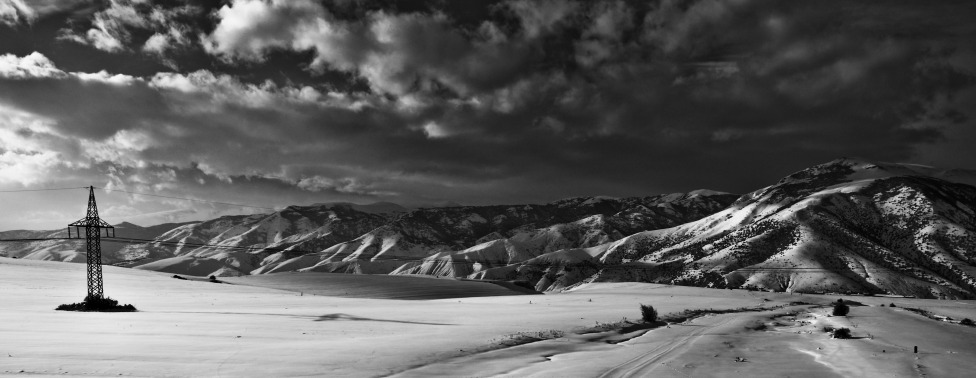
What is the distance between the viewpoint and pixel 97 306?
5388cm

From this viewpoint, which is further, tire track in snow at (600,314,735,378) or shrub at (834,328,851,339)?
shrub at (834,328,851,339)

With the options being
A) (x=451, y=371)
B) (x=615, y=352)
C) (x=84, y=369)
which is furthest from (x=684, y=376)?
(x=84, y=369)

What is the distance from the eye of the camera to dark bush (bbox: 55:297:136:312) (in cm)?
5246

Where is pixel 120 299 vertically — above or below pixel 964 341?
above

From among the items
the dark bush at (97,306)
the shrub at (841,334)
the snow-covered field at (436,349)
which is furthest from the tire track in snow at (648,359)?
the dark bush at (97,306)

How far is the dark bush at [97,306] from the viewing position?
5246 cm

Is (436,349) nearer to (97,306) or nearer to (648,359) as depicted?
(648,359)

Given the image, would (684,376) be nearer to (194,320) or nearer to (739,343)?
(739,343)

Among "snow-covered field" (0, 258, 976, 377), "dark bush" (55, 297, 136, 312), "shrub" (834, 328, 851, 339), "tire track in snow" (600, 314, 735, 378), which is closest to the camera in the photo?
"snow-covered field" (0, 258, 976, 377)

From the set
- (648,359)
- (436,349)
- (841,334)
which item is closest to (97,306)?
(436,349)

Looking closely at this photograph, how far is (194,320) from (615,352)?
2941 centimetres

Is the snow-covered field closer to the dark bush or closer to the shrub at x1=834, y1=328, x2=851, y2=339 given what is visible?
the shrub at x1=834, y1=328, x2=851, y2=339

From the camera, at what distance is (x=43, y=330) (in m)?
30.7

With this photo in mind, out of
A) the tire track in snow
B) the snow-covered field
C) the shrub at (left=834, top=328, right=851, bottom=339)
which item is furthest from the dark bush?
the shrub at (left=834, top=328, right=851, bottom=339)
